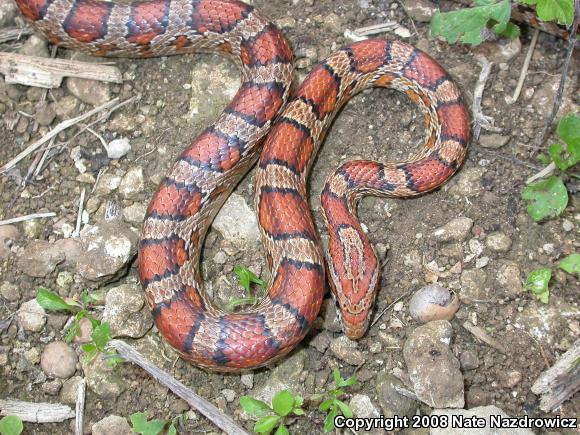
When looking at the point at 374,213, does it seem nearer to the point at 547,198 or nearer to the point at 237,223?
the point at 237,223

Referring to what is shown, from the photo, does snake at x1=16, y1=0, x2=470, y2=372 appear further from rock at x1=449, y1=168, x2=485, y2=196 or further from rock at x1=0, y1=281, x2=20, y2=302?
rock at x1=0, y1=281, x2=20, y2=302

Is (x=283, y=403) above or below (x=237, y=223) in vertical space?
below

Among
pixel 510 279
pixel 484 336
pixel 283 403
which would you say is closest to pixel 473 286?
pixel 510 279

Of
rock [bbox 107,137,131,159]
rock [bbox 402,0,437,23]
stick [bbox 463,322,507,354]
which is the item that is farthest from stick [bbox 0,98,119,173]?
stick [bbox 463,322,507,354]

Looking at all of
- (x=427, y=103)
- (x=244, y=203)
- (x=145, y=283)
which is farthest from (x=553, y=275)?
(x=145, y=283)

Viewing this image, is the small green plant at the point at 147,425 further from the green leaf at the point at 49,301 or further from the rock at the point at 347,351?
the rock at the point at 347,351

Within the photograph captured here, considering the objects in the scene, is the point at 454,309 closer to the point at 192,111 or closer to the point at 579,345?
the point at 579,345
